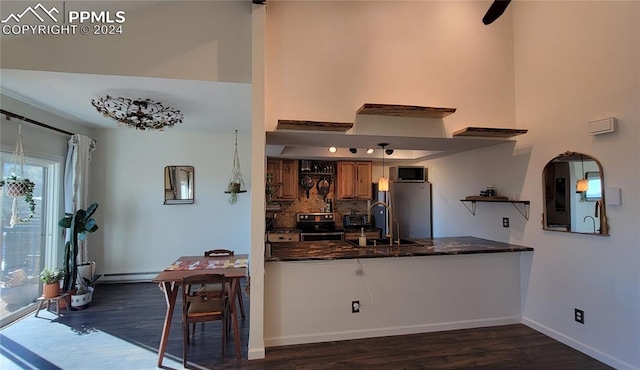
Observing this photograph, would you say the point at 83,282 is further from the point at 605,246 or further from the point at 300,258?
the point at 605,246

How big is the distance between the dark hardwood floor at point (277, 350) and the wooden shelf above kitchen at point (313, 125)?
2085 millimetres

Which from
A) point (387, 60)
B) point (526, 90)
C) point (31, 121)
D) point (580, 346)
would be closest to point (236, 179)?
point (31, 121)

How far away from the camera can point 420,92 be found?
3320 mm

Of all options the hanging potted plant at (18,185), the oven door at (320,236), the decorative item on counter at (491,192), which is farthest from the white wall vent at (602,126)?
the hanging potted plant at (18,185)

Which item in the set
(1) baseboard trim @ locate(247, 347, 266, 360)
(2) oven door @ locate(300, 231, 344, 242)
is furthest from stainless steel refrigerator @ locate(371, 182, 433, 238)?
(1) baseboard trim @ locate(247, 347, 266, 360)

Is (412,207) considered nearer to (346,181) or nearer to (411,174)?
(411,174)

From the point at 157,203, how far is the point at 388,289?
3996 mm

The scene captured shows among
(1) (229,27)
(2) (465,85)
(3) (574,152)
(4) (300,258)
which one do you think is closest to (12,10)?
(1) (229,27)

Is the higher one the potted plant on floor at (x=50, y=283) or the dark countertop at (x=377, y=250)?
the dark countertop at (x=377, y=250)

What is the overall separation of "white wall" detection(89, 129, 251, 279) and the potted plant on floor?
1198 millimetres

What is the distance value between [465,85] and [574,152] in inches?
48.8

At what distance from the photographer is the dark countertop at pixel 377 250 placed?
3.01m

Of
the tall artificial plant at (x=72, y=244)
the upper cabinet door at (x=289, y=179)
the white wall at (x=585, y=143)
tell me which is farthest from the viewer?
the upper cabinet door at (x=289, y=179)

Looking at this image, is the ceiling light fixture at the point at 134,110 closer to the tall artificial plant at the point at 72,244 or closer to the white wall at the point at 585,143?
the tall artificial plant at the point at 72,244
